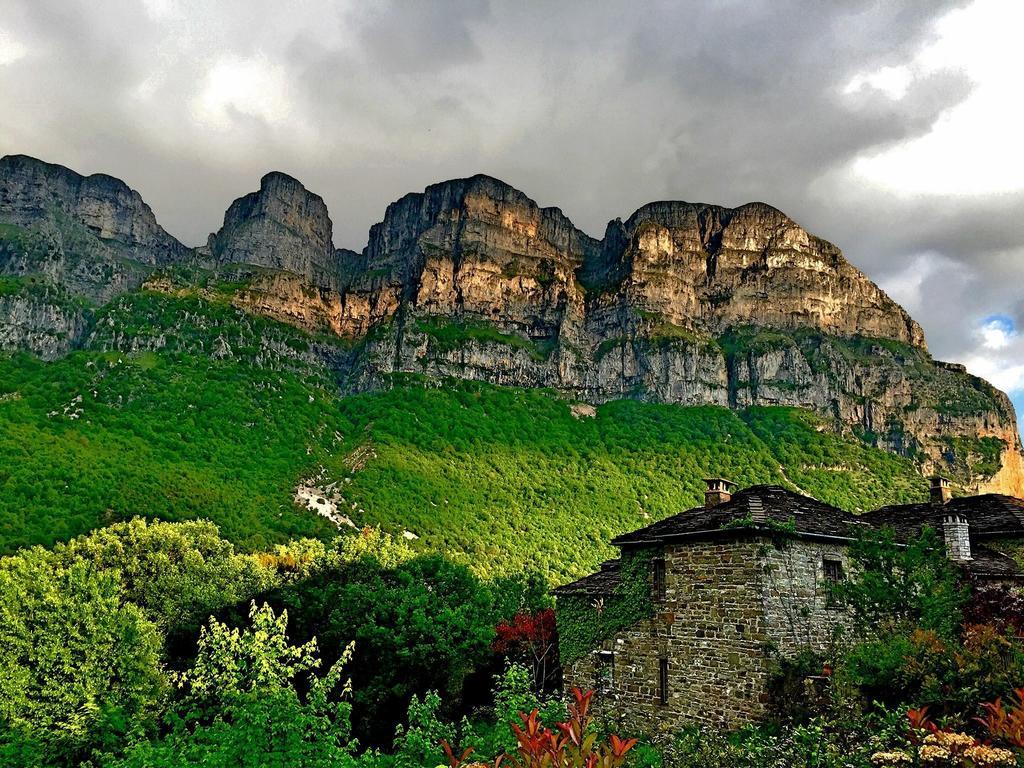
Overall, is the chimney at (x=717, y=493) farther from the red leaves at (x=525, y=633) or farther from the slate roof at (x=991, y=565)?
the red leaves at (x=525, y=633)

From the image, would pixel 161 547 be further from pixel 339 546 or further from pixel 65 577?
pixel 339 546

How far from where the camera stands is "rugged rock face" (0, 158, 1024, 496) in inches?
5103

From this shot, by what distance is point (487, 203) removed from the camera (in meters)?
176

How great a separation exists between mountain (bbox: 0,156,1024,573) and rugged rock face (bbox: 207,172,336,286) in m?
0.63

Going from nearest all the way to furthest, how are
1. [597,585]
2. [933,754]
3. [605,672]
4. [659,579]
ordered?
[933,754]
[659,579]
[605,672]
[597,585]

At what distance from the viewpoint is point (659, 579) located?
57.0 ft

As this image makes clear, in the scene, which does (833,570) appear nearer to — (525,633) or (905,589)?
(905,589)

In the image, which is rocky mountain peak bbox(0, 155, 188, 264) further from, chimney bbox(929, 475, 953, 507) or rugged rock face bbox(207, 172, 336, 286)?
chimney bbox(929, 475, 953, 507)

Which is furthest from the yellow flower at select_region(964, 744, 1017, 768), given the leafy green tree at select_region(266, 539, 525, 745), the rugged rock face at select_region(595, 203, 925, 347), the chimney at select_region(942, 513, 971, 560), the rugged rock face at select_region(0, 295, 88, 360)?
the rugged rock face at select_region(595, 203, 925, 347)

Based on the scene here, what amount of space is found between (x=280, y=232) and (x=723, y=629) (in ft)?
613

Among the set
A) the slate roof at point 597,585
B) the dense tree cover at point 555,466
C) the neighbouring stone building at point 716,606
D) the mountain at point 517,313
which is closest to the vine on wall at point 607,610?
the neighbouring stone building at point 716,606

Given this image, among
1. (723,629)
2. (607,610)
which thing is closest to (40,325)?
(607,610)

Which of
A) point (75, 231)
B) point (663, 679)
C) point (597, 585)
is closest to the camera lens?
point (663, 679)

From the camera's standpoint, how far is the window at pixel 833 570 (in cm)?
1644
